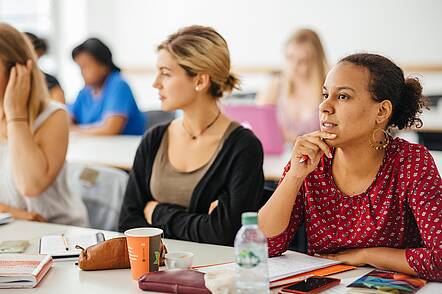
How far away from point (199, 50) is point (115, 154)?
1.41m

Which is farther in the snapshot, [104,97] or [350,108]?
[104,97]

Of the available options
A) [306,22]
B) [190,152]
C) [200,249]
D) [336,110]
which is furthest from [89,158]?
[306,22]

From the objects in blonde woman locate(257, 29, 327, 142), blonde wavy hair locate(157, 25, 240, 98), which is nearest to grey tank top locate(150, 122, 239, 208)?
blonde wavy hair locate(157, 25, 240, 98)

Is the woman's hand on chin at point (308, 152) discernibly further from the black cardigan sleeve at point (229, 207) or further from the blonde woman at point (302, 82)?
the blonde woman at point (302, 82)

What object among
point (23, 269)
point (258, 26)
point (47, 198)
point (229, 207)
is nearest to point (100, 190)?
point (47, 198)

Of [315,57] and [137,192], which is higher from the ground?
[315,57]

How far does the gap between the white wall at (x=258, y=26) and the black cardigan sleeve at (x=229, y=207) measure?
10.0ft

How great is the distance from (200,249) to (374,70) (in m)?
0.69

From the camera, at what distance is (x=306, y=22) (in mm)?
6059

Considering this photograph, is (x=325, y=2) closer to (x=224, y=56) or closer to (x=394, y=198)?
(x=224, y=56)

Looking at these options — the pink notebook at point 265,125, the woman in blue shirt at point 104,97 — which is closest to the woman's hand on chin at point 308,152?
the pink notebook at point 265,125

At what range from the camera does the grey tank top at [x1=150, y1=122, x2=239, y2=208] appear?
2371mm

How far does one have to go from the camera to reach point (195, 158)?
2.42m

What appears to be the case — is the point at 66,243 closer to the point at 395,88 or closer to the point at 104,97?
the point at 395,88
